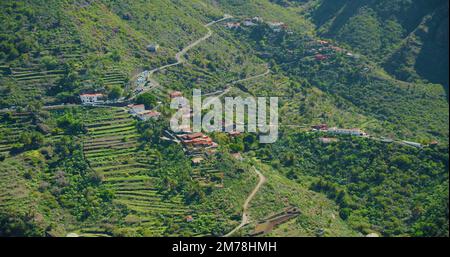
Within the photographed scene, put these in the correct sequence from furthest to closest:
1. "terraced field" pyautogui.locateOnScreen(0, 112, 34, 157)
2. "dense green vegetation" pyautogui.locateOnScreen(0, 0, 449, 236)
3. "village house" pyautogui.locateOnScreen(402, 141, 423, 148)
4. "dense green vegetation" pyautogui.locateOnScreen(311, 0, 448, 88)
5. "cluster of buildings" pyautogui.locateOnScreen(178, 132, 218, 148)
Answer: "dense green vegetation" pyautogui.locateOnScreen(311, 0, 448, 88), "village house" pyautogui.locateOnScreen(402, 141, 423, 148), "cluster of buildings" pyautogui.locateOnScreen(178, 132, 218, 148), "terraced field" pyautogui.locateOnScreen(0, 112, 34, 157), "dense green vegetation" pyautogui.locateOnScreen(0, 0, 449, 236)

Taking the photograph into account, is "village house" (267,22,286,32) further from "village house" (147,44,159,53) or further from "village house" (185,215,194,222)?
"village house" (185,215,194,222)

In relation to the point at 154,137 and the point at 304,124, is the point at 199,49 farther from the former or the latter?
the point at 154,137

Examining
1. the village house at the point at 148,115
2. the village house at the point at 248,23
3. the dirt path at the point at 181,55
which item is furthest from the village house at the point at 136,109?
the village house at the point at 248,23

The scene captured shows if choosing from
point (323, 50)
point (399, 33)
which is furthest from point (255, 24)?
point (399, 33)

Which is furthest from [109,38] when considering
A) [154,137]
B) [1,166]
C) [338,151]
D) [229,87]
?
[338,151]

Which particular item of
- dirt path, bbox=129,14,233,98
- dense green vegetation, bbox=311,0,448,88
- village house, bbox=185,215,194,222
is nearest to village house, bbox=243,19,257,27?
dirt path, bbox=129,14,233,98

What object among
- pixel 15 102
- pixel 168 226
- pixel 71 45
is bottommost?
pixel 168 226
